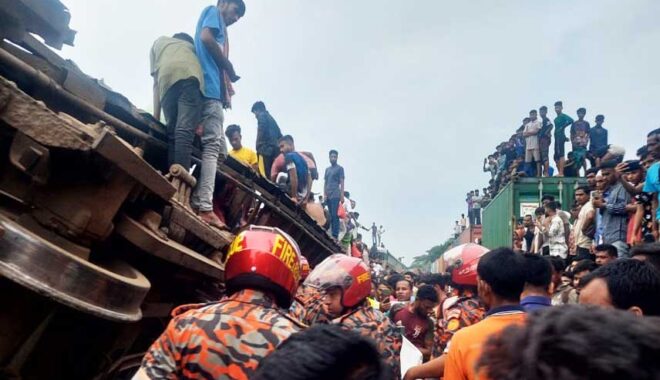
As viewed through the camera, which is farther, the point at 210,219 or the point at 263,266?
the point at 210,219

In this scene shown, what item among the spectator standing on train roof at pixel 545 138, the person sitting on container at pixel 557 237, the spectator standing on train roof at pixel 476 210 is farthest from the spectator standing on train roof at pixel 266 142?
the spectator standing on train roof at pixel 476 210

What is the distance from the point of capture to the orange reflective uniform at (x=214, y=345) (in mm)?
2201

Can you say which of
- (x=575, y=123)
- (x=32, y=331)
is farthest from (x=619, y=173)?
(x=575, y=123)

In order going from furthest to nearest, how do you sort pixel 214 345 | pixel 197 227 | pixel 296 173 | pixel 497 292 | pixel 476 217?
pixel 476 217 → pixel 296 173 → pixel 197 227 → pixel 497 292 → pixel 214 345

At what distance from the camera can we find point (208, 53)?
5.28m

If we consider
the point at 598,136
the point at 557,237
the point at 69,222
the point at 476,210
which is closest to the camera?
the point at 69,222

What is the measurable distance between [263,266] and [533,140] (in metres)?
14.2

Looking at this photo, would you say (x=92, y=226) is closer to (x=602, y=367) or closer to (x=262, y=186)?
(x=602, y=367)

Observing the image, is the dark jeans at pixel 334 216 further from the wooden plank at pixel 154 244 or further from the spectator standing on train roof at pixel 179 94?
the wooden plank at pixel 154 244

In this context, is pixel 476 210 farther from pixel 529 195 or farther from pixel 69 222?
pixel 69 222

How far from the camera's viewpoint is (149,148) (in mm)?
4723

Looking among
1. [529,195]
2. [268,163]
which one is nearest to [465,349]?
[268,163]

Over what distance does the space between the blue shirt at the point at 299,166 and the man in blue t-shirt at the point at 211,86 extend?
4.30 metres

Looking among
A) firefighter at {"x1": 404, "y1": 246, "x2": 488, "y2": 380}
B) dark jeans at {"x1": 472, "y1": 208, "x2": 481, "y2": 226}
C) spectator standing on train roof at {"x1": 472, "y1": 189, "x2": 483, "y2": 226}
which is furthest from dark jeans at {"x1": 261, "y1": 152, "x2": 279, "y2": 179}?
dark jeans at {"x1": 472, "y1": 208, "x2": 481, "y2": 226}
